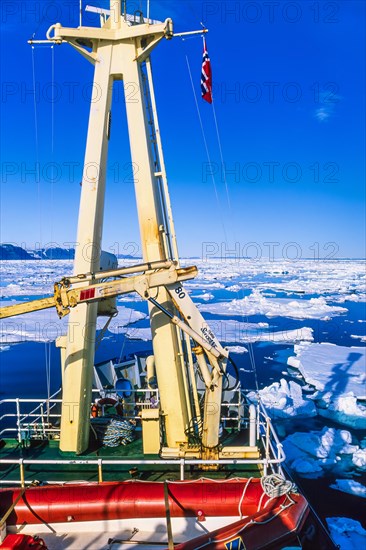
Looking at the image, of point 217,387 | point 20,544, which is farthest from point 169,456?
point 20,544

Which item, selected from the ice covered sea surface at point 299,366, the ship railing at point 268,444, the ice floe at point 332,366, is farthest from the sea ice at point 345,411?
the ship railing at point 268,444

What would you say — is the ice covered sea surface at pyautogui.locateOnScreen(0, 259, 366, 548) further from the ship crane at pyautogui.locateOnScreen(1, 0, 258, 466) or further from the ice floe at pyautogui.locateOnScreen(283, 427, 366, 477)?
the ship crane at pyautogui.locateOnScreen(1, 0, 258, 466)

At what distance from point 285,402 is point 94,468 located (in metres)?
10.1

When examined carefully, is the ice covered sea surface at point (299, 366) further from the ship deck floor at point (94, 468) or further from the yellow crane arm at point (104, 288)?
the yellow crane arm at point (104, 288)

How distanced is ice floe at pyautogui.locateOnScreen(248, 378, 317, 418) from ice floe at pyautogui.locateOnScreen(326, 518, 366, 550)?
18.2ft

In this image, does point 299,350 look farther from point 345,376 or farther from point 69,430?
point 69,430

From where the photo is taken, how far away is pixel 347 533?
26.3ft

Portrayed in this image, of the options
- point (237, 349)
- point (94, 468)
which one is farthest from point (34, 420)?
point (237, 349)

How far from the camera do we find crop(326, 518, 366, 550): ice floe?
7.62 meters

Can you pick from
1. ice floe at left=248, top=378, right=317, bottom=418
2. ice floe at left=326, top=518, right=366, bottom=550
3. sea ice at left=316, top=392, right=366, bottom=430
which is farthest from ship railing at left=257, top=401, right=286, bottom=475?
sea ice at left=316, top=392, right=366, bottom=430

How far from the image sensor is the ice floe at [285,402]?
14029mm

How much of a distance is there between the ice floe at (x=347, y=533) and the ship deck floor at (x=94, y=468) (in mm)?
3718

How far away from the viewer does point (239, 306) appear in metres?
39.9

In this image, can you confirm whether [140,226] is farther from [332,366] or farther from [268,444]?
[332,366]
